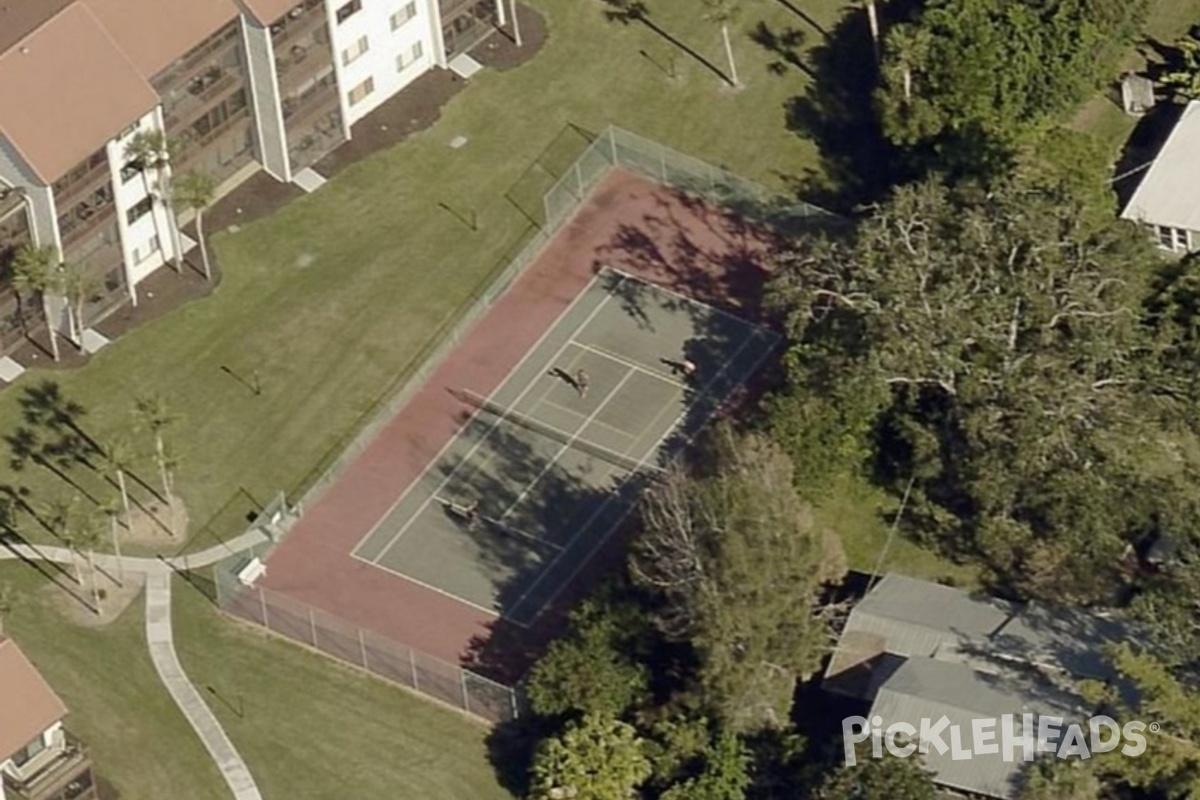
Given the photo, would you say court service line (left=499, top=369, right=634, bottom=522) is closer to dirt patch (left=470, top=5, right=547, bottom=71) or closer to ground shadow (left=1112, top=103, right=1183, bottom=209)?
dirt patch (left=470, top=5, right=547, bottom=71)

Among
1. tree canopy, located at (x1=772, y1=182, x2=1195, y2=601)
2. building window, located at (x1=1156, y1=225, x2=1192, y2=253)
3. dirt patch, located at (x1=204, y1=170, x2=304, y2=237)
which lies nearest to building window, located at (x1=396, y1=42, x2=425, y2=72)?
dirt patch, located at (x1=204, y1=170, x2=304, y2=237)

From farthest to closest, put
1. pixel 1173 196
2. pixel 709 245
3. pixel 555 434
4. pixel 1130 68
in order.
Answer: pixel 1130 68 < pixel 709 245 < pixel 1173 196 < pixel 555 434

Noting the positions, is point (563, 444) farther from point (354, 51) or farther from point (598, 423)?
point (354, 51)

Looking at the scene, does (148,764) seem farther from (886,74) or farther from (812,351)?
(886,74)

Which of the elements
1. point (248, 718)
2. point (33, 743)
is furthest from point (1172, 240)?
point (33, 743)

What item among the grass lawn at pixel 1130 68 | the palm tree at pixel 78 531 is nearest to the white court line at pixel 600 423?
the palm tree at pixel 78 531

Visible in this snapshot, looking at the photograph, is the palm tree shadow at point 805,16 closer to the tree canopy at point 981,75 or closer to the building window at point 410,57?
the tree canopy at point 981,75
